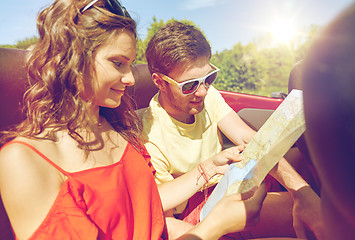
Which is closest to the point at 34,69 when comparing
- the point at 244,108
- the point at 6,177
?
the point at 6,177

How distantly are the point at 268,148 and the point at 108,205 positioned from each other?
0.62 meters

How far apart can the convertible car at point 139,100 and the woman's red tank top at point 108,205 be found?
26cm

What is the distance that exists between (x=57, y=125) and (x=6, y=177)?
1.02 feet

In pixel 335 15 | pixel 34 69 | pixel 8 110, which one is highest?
pixel 335 15

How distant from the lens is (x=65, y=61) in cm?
106

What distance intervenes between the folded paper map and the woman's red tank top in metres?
0.27

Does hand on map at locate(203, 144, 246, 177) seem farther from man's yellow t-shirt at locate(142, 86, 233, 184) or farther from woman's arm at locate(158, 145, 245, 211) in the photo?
man's yellow t-shirt at locate(142, 86, 233, 184)

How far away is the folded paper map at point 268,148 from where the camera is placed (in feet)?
3.01

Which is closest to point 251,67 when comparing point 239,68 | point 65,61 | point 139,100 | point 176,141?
point 239,68

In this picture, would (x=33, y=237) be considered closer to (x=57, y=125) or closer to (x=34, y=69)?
(x=57, y=125)

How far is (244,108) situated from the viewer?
7.84 ft

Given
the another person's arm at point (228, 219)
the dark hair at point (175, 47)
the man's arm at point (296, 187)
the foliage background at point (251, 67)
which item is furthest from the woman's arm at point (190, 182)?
the foliage background at point (251, 67)

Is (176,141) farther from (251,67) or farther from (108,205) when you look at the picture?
(251,67)

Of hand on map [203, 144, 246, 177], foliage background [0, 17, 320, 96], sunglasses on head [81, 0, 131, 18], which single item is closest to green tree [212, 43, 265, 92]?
foliage background [0, 17, 320, 96]
